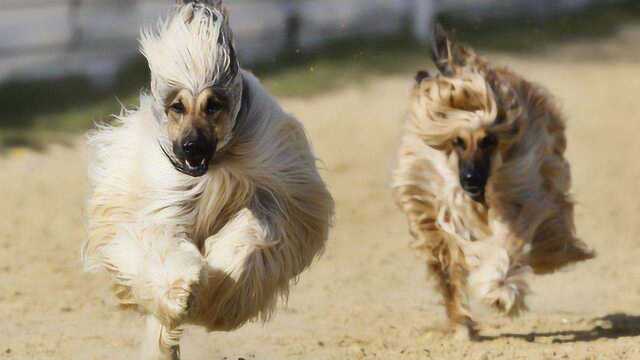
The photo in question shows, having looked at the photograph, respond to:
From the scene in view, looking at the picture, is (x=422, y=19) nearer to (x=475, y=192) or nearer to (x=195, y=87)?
(x=475, y=192)

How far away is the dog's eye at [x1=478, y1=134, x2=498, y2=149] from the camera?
18.0 feet

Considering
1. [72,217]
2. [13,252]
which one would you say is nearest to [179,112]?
[13,252]

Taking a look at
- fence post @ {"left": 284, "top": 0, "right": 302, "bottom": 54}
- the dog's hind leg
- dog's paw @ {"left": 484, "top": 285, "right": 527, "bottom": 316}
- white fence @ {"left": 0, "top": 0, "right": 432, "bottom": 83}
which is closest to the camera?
the dog's hind leg

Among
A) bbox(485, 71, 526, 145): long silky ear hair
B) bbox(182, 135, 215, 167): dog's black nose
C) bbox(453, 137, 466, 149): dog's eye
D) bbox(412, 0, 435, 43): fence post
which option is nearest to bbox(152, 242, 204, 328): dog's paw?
bbox(182, 135, 215, 167): dog's black nose

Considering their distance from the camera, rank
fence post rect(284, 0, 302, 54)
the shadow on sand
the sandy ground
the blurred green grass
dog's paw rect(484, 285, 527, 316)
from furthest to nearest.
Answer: fence post rect(284, 0, 302, 54) → the blurred green grass → the shadow on sand → the sandy ground → dog's paw rect(484, 285, 527, 316)

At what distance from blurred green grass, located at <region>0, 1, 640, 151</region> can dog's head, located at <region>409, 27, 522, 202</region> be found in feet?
16.5

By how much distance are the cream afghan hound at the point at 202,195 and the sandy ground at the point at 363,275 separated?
77cm

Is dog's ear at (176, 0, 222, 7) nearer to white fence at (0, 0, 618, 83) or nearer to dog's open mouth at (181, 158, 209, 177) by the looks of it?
dog's open mouth at (181, 158, 209, 177)

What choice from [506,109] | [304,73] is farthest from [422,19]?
[506,109]

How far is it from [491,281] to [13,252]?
324 centimetres

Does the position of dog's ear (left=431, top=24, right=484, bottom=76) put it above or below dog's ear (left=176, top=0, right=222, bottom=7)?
below

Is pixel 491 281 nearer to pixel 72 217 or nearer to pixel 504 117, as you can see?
pixel 504 117

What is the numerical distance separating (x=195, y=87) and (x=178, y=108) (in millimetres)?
95

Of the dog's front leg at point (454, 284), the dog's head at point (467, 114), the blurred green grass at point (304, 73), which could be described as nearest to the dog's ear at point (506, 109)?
the dog's head at point (467, 114)
